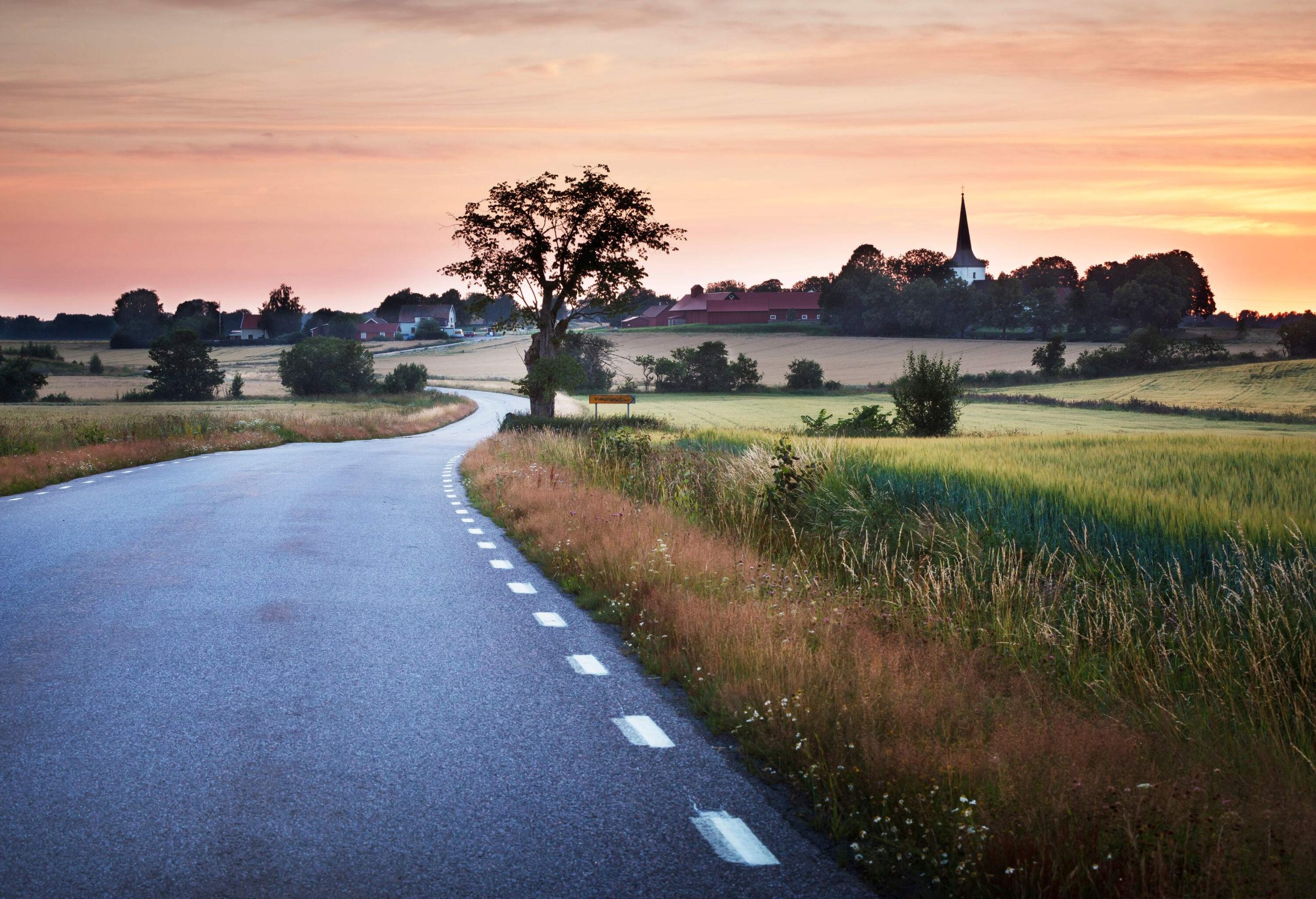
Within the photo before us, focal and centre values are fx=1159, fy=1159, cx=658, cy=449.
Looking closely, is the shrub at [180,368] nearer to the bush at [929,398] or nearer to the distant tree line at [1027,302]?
the distant tree line at [1027,302]

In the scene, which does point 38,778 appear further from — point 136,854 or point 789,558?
point 789,558

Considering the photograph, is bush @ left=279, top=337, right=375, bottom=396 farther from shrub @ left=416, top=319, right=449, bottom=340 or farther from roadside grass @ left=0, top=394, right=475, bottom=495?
shrub @ left=416, top=319, right=449, bottom=340

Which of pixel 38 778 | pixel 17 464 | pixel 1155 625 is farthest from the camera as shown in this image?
pixel 17 464

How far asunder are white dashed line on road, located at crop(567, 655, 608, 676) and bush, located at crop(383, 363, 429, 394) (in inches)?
3346

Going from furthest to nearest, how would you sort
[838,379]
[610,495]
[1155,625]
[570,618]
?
[838,379]
[610,495]
[570,618]
[1155,625]

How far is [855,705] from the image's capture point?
5.99 meters

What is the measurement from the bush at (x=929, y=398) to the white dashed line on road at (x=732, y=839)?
29667 millimetres

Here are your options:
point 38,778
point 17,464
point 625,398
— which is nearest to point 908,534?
point 38,778

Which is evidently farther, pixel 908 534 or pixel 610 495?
pixel 610 495

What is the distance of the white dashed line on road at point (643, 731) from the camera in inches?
232

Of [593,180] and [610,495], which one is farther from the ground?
[593,180]

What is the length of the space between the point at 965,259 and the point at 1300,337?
125 metres

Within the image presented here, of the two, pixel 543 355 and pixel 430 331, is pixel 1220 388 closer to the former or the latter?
pixel 543 355

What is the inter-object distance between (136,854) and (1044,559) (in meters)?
7.77
